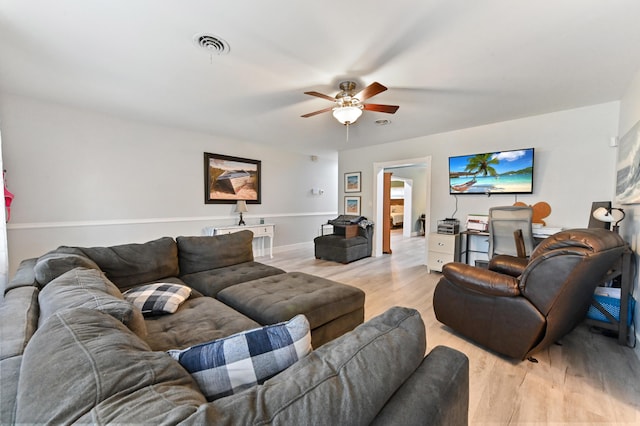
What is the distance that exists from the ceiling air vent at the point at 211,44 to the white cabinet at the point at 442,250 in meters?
3.74

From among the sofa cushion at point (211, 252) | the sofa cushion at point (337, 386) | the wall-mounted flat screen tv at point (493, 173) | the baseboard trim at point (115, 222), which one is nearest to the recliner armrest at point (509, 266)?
the wall-mounted flat screen tv at point (493, 173)

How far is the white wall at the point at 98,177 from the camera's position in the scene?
10.3ft

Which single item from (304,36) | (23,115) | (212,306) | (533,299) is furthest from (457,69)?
(23,115)

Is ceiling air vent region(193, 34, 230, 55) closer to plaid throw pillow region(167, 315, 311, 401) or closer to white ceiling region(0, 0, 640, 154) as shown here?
white ceiling region(0, 0, 640, 154)

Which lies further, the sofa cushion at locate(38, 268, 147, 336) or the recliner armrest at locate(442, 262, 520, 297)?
the recliner armrest at locate(442, 262, 520, 297)

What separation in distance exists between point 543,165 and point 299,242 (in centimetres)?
479

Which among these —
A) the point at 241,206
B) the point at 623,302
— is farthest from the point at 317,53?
the point at 241,206

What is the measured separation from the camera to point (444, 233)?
4.12m

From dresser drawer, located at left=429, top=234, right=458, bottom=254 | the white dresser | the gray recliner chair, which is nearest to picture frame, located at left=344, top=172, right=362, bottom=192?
the gray recliner chair

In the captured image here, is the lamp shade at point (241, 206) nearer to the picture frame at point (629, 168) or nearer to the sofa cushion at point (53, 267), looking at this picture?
the sofa cushion at point (53, 267)

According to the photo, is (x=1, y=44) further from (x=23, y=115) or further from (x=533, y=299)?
(x=533, y=299)

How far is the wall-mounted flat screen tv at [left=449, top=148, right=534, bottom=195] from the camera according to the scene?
3568mm

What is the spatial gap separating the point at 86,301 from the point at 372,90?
7.79ft

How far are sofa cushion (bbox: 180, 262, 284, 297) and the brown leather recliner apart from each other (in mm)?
1735
